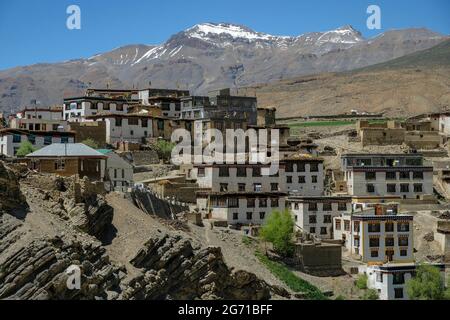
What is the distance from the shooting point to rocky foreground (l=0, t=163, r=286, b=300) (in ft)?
92.0

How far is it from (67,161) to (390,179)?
20.9m

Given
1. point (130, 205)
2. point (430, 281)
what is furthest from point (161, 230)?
point (430, 281)

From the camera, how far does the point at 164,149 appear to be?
57.8m

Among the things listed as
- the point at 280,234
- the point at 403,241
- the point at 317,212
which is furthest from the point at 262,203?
the point at 403,241

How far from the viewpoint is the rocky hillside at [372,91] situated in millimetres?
123938

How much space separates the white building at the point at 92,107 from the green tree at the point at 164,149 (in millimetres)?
6699

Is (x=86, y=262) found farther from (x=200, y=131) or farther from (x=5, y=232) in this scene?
(x=200, y=131)

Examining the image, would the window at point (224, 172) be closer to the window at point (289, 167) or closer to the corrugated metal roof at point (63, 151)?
the window at point (289, 167)

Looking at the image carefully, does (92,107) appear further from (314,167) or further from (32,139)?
(314,167)

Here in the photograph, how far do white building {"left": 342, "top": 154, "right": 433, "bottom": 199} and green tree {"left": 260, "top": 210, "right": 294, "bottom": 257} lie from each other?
9.67 m

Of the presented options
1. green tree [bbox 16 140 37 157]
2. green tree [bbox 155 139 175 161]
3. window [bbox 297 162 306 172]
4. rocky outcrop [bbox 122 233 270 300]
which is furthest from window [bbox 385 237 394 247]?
green tree [bbox 16 140 37 157]

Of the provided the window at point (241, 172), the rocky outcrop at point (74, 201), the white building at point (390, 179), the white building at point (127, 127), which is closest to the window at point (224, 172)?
the window at point (241, 172)

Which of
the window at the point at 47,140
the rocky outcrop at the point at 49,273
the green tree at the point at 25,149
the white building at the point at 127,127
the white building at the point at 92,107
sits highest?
the white building at the point at 92,107

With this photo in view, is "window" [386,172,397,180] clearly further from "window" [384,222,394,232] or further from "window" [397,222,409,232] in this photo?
"window" [384,222,394,232]
